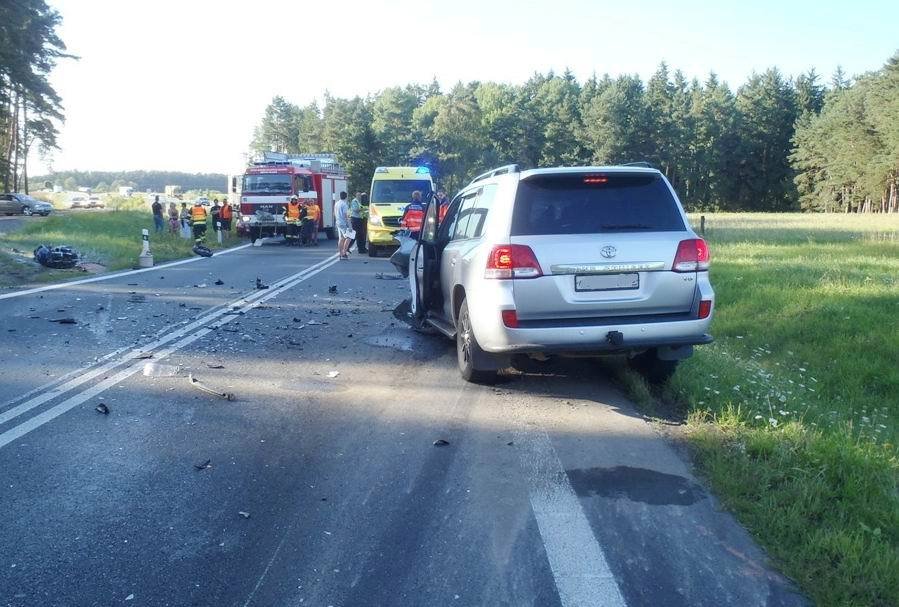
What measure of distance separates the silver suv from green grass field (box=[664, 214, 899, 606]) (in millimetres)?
797

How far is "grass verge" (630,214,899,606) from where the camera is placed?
3682 millimetres

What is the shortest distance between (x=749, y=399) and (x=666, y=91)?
9010 cm

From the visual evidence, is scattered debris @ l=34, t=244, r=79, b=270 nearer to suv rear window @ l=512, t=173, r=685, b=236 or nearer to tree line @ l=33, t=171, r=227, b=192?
suv rear window @ l=512, t=173, r=685, b=236

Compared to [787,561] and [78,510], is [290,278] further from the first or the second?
[787,561]

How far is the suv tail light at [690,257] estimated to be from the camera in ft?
20.3

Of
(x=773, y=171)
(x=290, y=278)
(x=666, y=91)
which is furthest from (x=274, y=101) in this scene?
(x=290, y=278)

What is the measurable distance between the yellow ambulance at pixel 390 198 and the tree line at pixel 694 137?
50.5 metres

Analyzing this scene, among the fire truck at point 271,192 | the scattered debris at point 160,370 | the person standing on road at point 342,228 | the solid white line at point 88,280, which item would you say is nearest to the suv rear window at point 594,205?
the scattered debris at point 160,370

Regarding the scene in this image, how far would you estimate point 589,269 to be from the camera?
239 inches

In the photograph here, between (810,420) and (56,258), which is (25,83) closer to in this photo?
(56,258)

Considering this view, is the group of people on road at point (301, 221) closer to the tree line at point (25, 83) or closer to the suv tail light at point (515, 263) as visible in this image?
the tree line at point (25, 83)

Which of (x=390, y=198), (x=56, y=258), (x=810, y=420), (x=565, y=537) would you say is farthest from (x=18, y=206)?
(x=565, y=537)

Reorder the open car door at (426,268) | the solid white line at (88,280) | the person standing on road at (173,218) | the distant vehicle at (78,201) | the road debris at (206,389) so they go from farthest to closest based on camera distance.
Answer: the distant vehicle at (78,201)
the person standing on road at (173,218)
the solid white line at (88,280)
the open car door at (426,268)
the road debris at (206,389)

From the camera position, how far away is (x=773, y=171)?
87.7 meters
